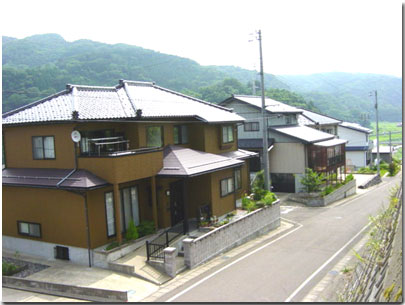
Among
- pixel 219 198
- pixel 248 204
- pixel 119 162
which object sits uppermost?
pixel 119 162

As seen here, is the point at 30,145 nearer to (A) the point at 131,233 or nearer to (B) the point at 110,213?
(B) the point at 110,213

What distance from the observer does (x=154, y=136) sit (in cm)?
2066

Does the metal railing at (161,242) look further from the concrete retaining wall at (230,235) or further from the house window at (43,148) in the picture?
the house window at (43,148)

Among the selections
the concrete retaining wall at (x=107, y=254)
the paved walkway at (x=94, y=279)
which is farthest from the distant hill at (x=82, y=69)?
the concrete retaining wall at (x=107, y=254)

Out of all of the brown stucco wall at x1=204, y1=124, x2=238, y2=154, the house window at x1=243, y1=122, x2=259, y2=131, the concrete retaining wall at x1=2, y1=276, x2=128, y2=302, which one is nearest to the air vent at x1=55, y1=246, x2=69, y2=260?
the concrete retaining wall at x1=2, y1=276, x2=128, y2=302

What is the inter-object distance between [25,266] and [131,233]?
4357 millimetres

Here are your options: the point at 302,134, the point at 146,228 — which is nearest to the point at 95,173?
the point at 146,228

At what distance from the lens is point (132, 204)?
59.4 ft

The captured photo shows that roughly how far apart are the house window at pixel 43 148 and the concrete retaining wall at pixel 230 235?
7375 millimetres

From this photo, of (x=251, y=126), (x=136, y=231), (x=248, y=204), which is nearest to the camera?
(x=136, y=231)

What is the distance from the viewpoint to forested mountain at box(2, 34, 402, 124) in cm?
4056

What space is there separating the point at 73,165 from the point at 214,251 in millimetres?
7208

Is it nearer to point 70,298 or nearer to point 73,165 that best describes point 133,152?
point 73,165

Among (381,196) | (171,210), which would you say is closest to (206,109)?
(171,210)
